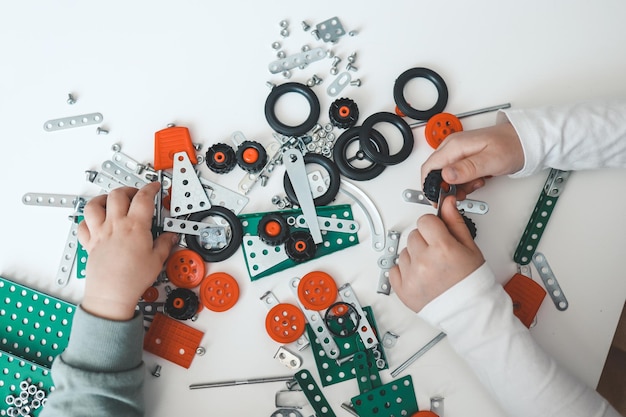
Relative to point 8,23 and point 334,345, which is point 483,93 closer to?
point 334,345

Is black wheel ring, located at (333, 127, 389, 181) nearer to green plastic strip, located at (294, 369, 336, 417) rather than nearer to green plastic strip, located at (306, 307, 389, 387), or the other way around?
green plastic strip, located at (306, 307, 389, 387)

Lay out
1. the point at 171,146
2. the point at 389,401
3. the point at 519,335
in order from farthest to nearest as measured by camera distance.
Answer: the point at 171,146 < the point at 389,401 < the point at 519,335

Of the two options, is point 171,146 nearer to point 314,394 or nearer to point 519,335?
point 314,394

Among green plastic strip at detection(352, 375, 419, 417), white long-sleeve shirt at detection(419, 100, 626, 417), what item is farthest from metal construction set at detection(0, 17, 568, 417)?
white long-sleeve shirt at detection(419, 100, 626, 417)

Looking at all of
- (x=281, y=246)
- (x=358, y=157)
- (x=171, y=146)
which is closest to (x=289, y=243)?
(x=281, y=246)

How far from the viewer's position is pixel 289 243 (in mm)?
1159

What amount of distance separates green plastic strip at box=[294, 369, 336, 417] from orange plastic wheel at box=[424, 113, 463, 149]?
1.98 ft

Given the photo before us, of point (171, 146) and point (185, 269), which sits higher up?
point (171, 146)

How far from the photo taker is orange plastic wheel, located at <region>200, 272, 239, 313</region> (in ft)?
3.76

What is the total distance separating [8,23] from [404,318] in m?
1.24

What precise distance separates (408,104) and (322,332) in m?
0.57

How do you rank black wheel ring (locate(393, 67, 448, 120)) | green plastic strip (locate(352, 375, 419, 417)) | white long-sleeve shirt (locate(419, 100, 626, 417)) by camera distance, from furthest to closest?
1. black wheel ring (locate(393, 67, 448, 120))
2. green plastic strip (locate(352, 375, 419, 417))
3. white long-sleeve shirt (locate(419, 100, 626, 417))

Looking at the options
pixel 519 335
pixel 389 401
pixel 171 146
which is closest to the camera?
pixel 519 335

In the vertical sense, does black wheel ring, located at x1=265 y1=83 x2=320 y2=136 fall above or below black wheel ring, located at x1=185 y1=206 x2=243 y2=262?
above
